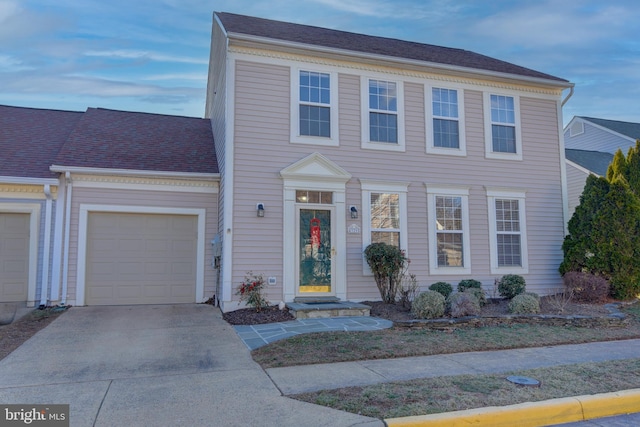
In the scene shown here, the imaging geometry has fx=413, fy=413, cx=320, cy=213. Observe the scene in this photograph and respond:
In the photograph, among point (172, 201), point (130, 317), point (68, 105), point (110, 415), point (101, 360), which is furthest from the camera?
point (68, 105)

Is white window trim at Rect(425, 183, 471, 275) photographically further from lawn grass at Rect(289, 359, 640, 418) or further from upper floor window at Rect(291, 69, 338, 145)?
lawn grass at Rect(289, 359, 640, 418)

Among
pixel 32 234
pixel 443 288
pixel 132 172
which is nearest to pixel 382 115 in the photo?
pixel 443 288

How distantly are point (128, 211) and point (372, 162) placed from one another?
5633mm

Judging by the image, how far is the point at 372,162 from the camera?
9.65 meters

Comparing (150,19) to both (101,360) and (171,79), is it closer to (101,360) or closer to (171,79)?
Answer: (171,79)

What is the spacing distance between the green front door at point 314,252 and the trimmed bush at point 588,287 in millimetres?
5441

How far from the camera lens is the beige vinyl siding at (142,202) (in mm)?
8844

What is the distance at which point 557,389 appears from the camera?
406 centimetres

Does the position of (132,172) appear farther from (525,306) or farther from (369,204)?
(525,306)

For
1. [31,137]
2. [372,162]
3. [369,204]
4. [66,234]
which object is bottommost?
[66,234]

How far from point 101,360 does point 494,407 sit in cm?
447

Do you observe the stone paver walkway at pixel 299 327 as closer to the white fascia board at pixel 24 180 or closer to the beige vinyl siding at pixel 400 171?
the beige vinyl siding at pixel 400 171

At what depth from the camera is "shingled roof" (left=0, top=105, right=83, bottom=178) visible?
898cm

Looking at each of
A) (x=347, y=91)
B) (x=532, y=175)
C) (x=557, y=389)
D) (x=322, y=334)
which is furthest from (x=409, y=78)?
(x=557, y=389)
